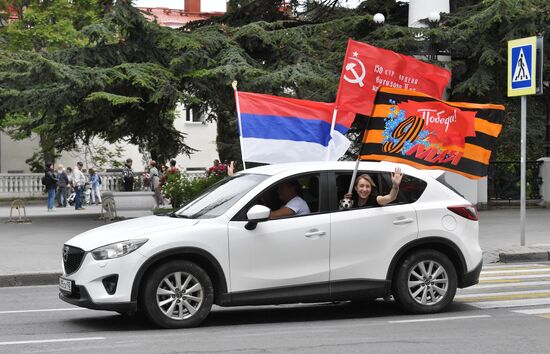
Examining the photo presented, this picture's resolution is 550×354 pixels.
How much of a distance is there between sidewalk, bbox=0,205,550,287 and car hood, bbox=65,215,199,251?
17.2 feet

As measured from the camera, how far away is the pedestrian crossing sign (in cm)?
1697

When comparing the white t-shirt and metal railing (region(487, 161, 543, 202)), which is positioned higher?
the white t-shirt

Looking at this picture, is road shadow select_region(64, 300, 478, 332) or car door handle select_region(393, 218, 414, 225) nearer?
road shadow select_region(64, 300, 478, 332)

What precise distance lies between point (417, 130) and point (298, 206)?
227 centimetres

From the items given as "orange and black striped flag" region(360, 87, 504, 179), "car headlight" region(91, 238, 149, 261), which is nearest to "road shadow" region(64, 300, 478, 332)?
"car headlight" region(91, 238, 149, 261)

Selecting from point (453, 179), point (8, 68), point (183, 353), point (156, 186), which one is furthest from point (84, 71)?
point (183, 353)

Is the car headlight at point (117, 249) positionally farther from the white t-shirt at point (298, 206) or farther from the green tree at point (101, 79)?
the green tree at point (101, 79)

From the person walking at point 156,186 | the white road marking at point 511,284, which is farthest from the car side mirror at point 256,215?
the person walking at point 156,186

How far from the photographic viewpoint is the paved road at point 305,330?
8.47 m

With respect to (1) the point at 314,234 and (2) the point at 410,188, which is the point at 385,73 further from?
(1) the point at 314,234

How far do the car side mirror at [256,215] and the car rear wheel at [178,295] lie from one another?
679mm

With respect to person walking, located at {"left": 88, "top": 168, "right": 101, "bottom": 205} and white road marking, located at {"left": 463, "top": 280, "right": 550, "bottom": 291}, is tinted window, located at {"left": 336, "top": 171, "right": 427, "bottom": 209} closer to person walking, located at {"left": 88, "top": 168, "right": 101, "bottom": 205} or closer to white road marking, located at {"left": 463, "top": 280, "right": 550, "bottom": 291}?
white road marking, located at {"left": 463, "top": 280, "right": 550, "bottom": 291}

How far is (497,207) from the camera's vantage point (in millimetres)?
28453

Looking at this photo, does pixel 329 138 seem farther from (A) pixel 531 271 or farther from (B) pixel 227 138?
(B) pixel 227 138
